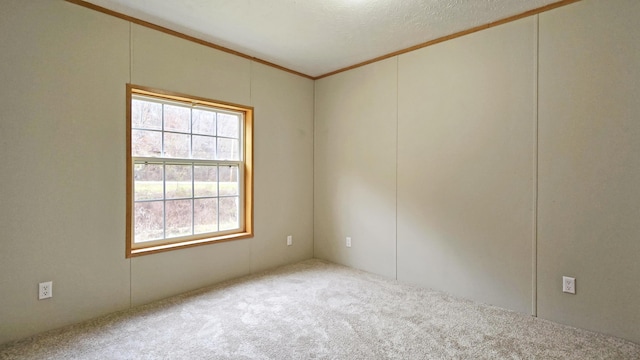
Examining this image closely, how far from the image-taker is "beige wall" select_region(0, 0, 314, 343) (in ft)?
6.88

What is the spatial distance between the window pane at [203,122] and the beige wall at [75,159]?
0.21 metres

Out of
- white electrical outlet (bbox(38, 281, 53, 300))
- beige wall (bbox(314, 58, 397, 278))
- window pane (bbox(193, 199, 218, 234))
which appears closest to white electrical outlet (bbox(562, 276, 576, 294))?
beige wall (bbox(314, 58, 397, 278))

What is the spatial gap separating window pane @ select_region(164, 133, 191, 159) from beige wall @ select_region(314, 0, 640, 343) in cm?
191

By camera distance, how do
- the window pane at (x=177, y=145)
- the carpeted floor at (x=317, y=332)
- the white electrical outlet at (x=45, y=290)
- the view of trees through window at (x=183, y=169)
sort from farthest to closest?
the window pane at (x=177, y=145), the view of trees through window at (x=183, y=169), the white electrical outlet at (x=45, y=290), the carpeted floor at (x=317, y=332)

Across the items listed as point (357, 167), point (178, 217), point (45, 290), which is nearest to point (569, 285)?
point (357, 167)

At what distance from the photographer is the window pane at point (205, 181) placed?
3135mm

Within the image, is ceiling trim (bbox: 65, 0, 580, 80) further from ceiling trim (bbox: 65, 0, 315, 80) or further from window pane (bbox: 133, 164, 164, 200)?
window pane (bbox: 133, 164, 164, 200)

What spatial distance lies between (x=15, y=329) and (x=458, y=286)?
3487 millimetres

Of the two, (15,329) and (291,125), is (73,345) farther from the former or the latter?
(291,125)

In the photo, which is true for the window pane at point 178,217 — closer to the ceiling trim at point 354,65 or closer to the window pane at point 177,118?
the window pane at point 177,118

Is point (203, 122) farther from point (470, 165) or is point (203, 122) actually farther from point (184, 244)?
point (470, 165)

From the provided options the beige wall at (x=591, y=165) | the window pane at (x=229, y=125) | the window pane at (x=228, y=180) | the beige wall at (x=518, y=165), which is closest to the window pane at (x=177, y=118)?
the window pane at (x=229, y=125)

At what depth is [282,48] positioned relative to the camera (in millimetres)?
3211

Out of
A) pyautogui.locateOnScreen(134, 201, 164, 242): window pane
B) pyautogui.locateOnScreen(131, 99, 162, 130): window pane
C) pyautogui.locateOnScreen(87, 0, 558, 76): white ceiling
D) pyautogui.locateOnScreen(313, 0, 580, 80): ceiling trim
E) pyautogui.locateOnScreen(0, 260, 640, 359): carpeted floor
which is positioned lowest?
pyautogui.locateOnScreen(0, 260, 640, 359): carpeted floor
